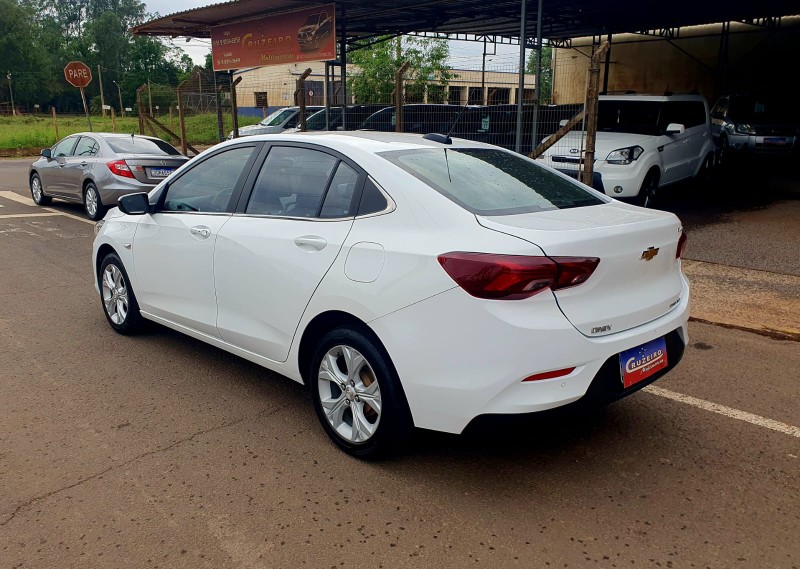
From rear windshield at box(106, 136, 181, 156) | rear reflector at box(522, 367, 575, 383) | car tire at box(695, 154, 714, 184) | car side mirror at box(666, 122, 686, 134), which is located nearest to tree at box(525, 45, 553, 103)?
car side mirror at box(666, 122, 686, 134)

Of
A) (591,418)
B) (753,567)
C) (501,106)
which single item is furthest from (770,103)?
(753,567)

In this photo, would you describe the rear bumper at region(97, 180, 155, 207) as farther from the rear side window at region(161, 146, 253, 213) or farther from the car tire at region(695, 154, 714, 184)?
the car tire at region(695, 154, 714, 184)

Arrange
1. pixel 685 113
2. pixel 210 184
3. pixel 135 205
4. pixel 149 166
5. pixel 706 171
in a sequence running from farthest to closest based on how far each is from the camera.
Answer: pixel 706 171, pixel 685 113, pixel 149 166, pixel 135 205, pixel 210 184

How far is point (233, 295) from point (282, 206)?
627 millimetres

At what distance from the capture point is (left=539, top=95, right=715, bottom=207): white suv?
10.0m

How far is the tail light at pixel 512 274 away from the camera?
9.68 ft

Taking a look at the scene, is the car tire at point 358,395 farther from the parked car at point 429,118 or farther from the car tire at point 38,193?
the car tire at point 38,193

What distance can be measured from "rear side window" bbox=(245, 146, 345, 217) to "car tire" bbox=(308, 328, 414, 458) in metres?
0.81

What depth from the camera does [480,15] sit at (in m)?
18.1

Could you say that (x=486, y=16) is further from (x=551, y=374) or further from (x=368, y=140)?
(x=551, y=374)

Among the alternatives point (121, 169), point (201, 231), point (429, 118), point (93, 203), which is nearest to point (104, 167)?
point (121, 169)

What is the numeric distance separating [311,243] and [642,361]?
1766 millimetres

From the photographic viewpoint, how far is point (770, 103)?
17.7m

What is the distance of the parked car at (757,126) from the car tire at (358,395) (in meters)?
15.3
